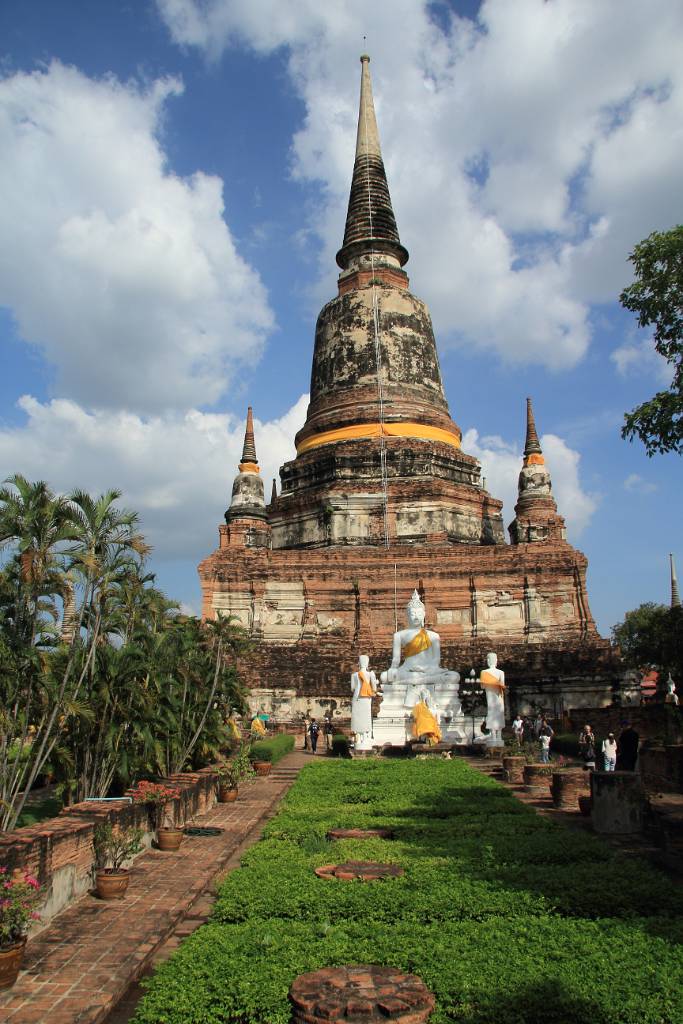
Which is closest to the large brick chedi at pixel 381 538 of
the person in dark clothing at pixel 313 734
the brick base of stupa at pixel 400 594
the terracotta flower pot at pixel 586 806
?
the brick base of stupa at pixel 400 594

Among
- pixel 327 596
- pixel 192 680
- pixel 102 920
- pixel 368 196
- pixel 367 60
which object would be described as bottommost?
pixel 102 920

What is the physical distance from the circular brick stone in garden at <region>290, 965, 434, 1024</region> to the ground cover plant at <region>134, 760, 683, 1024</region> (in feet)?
0.39

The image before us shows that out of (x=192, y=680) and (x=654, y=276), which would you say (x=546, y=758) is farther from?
(x=654, y=276)

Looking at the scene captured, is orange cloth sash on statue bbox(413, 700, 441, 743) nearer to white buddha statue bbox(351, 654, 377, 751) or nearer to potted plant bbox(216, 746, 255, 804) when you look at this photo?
white buddha statue bbox(351, 654, 377, 751)

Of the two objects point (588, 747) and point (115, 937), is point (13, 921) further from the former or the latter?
point (588, 747)

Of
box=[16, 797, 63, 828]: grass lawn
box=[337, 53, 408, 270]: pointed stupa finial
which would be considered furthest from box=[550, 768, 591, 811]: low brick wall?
box=[337, 53, 408, 270]: pointed stupa finial

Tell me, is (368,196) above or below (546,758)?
above

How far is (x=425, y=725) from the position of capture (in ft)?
75.3

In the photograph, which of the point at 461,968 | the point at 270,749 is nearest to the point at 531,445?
the point at 270,749

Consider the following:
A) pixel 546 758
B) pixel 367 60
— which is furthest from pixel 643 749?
pixel 367 60

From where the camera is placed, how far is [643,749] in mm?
20359

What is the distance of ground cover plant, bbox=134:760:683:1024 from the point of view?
547 cm

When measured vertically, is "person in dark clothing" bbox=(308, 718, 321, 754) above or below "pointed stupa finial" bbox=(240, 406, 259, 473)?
below

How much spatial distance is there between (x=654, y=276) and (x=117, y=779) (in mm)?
13264
